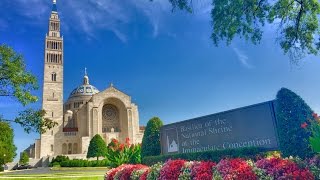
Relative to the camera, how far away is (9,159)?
5609 centimetres

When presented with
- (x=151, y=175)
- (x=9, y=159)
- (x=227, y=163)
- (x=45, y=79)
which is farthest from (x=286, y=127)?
(x=45, y=79)

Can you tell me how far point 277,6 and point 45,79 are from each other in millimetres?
68699

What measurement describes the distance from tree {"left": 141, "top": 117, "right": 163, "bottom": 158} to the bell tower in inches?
2054

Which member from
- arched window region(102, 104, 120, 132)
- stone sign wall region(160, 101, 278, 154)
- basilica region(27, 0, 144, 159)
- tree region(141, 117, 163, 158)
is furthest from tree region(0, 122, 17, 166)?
stone sign wall region(160, 101, 278, 154)

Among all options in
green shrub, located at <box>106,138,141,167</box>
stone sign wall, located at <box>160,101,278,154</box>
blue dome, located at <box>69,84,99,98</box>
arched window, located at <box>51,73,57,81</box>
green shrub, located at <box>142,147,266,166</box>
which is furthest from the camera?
blue dome, located at <box>69,84,99,98</box>

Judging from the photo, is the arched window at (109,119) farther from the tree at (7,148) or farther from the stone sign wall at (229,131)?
the stone sign wall at (229,131)

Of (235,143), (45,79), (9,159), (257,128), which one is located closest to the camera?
(257,128)

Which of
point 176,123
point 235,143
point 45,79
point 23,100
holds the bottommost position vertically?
point 235,143

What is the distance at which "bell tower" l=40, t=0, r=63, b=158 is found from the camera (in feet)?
218

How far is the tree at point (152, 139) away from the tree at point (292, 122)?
32.9 feet

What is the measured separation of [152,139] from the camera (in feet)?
59.9

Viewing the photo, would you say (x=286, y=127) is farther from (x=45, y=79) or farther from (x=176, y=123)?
(x=45, y=79)

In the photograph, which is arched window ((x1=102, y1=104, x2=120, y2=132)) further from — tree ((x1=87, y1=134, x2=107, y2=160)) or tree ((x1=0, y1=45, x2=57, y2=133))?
tree ((x1=0, y1=45, x2=57, y2=133))

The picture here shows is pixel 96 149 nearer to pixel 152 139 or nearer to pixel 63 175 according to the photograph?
pixel 63 175
